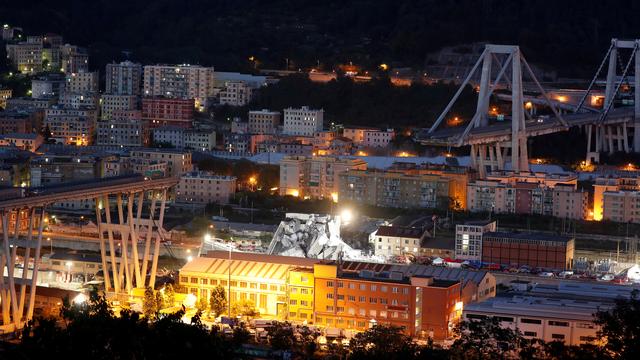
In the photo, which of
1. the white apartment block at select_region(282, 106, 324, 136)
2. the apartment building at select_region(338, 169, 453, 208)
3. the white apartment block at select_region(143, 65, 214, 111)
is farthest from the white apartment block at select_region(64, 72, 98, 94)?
the apartment building at select_region(338, 169, 453, 208)

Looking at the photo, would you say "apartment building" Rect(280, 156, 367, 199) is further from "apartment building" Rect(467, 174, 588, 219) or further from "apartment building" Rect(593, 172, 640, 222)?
"apartment building" Rect(593, 172, 640, 222)

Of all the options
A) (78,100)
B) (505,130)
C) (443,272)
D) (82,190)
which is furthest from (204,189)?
(443,272)

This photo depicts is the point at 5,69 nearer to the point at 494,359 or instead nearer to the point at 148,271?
the point at 148,271

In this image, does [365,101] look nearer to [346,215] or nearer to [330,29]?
[330,29]

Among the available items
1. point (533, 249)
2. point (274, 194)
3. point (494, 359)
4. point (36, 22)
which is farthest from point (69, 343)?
point (36, 22)

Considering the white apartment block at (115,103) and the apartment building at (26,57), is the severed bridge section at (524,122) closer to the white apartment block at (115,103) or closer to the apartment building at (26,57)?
the white apartment block at (115,103)
